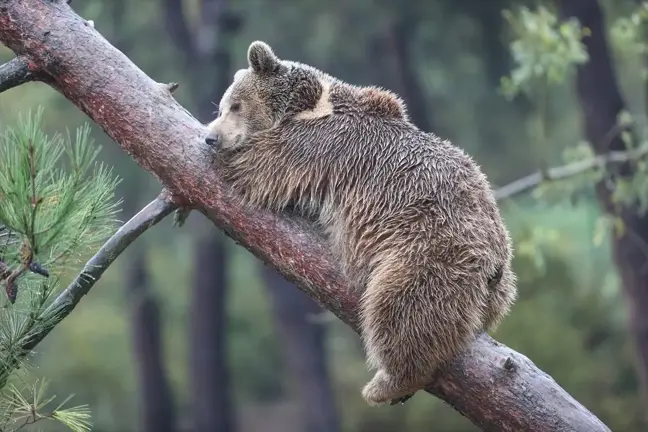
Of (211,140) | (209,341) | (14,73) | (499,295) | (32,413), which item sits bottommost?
(32,413)

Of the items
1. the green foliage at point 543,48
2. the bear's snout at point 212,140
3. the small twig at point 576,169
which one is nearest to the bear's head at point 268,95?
the bear's snout at point 212,140

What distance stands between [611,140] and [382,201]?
18.3ft

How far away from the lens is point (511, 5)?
1074 cm

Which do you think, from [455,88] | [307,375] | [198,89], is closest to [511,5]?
[455,88]

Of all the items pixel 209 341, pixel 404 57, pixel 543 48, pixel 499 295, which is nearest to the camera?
pixel 499 295

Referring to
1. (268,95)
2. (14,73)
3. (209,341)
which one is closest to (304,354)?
(209,341)

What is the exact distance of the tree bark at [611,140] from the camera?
8719 mm

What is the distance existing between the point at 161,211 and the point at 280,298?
9.04 metres

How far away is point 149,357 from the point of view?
1359 cm

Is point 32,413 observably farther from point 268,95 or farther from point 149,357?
point 149,357

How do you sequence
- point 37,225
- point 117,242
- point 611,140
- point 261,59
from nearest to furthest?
point 37,225 < point 117,242 < point 261,59 < point 611,140

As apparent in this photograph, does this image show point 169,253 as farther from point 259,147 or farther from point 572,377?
point 259,147

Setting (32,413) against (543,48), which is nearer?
(32,413)

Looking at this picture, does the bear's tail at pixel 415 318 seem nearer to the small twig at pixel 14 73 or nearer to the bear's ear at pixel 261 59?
Answer: the bear's ear at pixel 261 59
